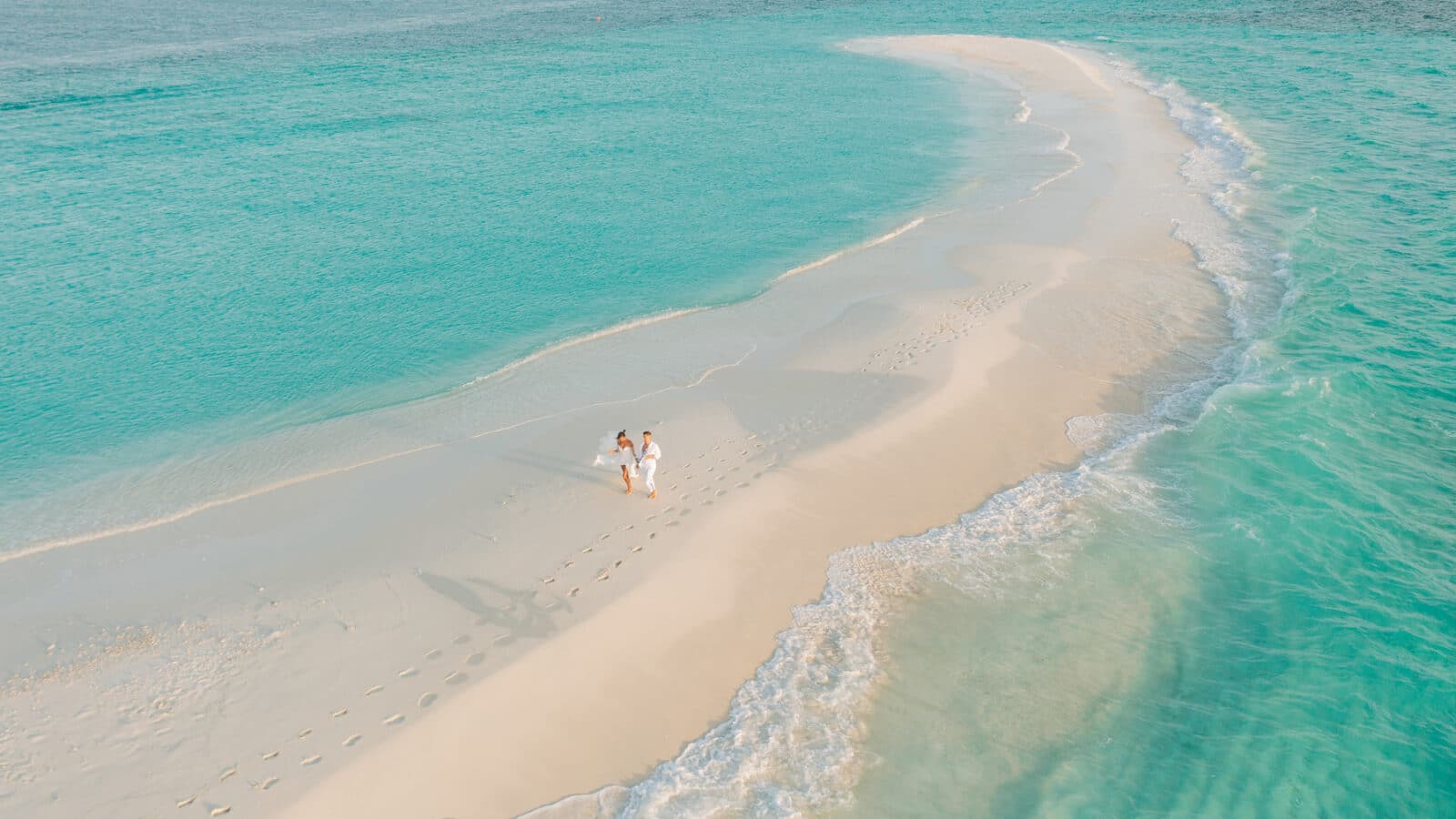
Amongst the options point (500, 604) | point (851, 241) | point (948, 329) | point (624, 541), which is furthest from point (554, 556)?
point (851, 241)

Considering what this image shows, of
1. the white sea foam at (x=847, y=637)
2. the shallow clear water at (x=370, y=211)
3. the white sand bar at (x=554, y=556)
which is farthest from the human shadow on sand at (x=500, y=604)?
the shallow clear water at (x=370, y=211)

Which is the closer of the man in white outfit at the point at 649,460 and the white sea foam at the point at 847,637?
the white sea foam at the point at 847,637

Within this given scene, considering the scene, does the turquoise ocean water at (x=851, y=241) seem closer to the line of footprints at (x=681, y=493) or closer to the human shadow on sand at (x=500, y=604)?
the line of footprints at (x=681, y=493)

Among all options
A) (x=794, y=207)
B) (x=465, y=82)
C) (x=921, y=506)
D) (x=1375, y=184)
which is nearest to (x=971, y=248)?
(x=794, y=207)

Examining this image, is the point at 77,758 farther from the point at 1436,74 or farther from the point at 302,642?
the point at 1436,74

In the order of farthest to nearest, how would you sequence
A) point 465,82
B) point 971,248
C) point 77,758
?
point 465,82 < point 971,248 < point 77,758

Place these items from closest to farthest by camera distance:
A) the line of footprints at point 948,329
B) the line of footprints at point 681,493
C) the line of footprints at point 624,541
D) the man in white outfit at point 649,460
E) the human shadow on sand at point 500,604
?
the line of footprints at point 624,541, the human shadow on sand at point 500,604, the line of footprints at point 681,493, the man in white outfit at point 649,460, the line of footprints at point 948,329

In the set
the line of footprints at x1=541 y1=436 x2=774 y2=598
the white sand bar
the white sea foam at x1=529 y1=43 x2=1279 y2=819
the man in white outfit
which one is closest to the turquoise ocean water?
the white sea foam at x1=529 y1=43 x2=1279 y2=819
